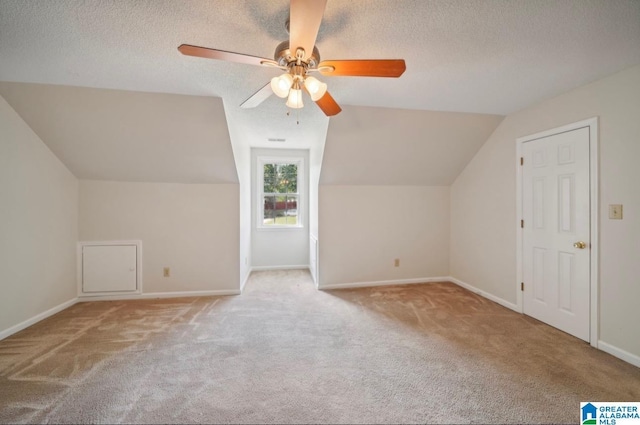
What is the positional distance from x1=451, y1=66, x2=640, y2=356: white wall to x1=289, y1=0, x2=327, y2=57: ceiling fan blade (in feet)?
8.63

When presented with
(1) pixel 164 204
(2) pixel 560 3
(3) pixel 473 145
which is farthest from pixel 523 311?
(1) pixel 164 204

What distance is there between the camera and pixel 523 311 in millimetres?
2771

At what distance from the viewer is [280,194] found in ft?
15.9

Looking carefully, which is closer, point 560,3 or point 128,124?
point 560,3

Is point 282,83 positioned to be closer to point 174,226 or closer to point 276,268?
point 174,226

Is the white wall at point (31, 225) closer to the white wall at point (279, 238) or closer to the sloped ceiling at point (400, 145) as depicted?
the white wall at point (279, 238)

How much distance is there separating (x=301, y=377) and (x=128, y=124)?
3.04 metres

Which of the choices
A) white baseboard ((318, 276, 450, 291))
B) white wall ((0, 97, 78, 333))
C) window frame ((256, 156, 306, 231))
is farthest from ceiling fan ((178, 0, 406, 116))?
window frame ((256, 156, 306, 231))

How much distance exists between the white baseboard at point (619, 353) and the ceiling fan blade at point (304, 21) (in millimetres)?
3322

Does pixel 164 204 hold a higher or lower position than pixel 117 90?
lower

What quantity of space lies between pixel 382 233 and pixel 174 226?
3.06m

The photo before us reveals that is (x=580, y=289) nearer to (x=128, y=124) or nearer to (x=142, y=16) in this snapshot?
(x=142, y=16)

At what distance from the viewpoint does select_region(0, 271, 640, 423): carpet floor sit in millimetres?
1477

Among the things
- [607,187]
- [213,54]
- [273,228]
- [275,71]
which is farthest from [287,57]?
[273,228]
